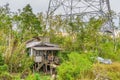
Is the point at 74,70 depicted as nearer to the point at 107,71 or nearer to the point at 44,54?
the point at 107,71

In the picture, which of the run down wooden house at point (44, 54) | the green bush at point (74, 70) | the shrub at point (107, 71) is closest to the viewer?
the shrub at point (107, 71)

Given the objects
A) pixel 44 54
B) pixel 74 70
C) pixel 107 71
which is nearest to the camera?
pixel 74 70

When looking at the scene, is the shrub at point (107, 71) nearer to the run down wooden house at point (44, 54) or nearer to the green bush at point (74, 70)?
the green bush at point (74, 70)

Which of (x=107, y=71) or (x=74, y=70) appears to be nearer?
(x=74, y=70)

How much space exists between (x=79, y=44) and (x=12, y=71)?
14.3ft

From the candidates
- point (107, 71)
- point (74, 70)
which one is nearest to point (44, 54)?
point (74, 70)

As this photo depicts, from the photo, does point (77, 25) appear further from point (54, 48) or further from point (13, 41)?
point (13, 41)

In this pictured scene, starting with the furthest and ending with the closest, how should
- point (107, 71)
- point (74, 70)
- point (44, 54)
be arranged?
point (44, 54), point (107, 71), point (74, 70)

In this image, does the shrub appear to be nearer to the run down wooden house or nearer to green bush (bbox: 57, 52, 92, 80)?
green bush (bbox: 57, 52, 92, 80)

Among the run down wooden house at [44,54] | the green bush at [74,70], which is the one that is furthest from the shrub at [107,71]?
the run down wooden house at [44,54]

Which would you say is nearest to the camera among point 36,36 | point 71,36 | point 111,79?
point 111,79

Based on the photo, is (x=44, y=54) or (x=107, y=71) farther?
(x=44, y=54)

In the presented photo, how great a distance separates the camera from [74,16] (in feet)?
73.0

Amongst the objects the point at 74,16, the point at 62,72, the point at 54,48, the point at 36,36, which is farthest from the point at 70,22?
the point at 62,72
